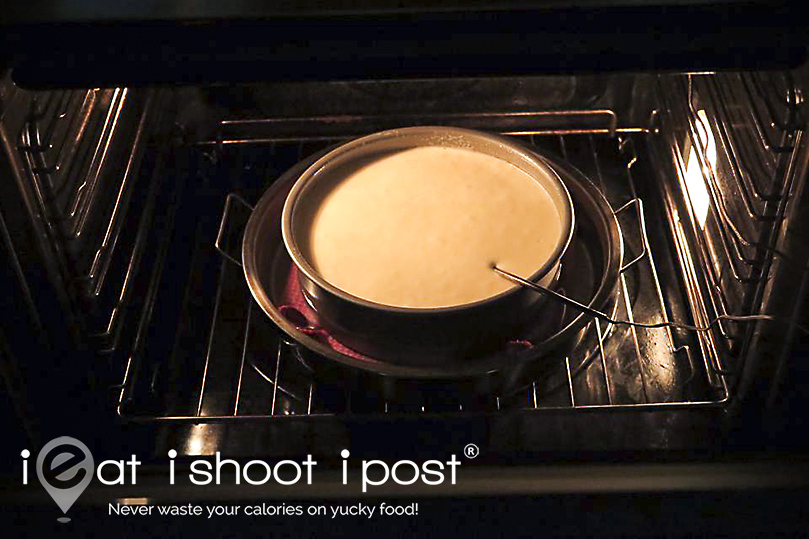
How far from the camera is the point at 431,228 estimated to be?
1.06 meters

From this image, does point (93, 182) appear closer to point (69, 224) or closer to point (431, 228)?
point (69, 224)

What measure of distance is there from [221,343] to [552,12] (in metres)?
0.57

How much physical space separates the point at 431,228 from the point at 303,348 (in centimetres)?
19

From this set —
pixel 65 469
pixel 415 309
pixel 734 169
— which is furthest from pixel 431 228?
pixel 65 469

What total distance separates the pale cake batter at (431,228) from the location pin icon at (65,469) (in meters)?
0.30

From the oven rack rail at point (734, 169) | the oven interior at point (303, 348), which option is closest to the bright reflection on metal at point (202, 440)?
the oven interior at point (303, 348)

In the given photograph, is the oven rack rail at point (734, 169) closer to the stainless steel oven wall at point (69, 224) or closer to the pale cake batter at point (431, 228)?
the pale cake batter at point (431, 228)

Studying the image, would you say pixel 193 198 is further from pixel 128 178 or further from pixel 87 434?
pixel 87 434

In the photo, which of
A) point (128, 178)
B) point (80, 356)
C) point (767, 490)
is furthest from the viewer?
point (128, 178)

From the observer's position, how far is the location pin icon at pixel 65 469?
953 mm

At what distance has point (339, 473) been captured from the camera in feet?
3.19

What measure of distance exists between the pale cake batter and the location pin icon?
0.30 m

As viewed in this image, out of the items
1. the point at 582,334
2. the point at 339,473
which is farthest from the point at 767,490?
the point at 339,473

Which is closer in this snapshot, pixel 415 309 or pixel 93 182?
pixel 415 309
